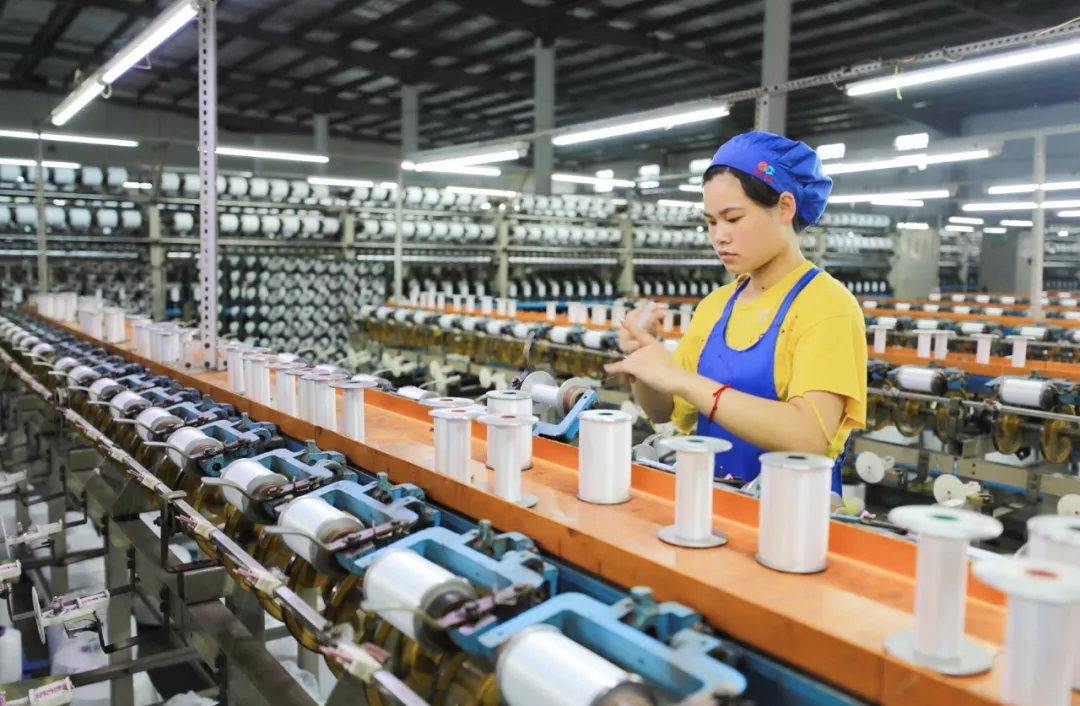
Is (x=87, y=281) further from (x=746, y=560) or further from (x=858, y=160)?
(x=746, y=560)

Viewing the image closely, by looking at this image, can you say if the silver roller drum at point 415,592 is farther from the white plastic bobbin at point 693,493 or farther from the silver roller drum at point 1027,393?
the silver roller drum at point 1027,393

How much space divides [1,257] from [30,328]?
3.85m

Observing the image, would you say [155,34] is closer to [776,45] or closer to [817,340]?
[817,340]

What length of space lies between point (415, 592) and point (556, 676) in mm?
340

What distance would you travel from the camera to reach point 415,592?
1259mm

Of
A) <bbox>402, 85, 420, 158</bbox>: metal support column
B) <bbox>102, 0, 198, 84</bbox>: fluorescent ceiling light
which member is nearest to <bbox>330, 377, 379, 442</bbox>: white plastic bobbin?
<bbox>102, 0, 198, 84</bbox>: fluorescent ceiling light

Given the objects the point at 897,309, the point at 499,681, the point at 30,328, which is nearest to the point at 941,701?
the point at 499,681

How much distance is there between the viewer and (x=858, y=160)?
319 inches

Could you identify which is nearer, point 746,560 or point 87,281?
point 746,560

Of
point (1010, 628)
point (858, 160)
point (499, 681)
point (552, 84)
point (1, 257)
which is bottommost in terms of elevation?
point (499, 681)

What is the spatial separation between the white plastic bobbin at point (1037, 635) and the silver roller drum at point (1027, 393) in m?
3.61

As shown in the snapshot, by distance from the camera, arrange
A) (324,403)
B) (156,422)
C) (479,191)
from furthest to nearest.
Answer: (479,191), (156,422), (324,403)

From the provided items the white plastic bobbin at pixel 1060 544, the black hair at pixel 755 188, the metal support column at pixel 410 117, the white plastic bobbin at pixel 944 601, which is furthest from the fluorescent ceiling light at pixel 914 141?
the metal support column at pixel 410 117

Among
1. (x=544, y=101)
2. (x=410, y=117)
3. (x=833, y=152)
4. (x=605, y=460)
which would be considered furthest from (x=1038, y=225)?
(x=410, y=117)
